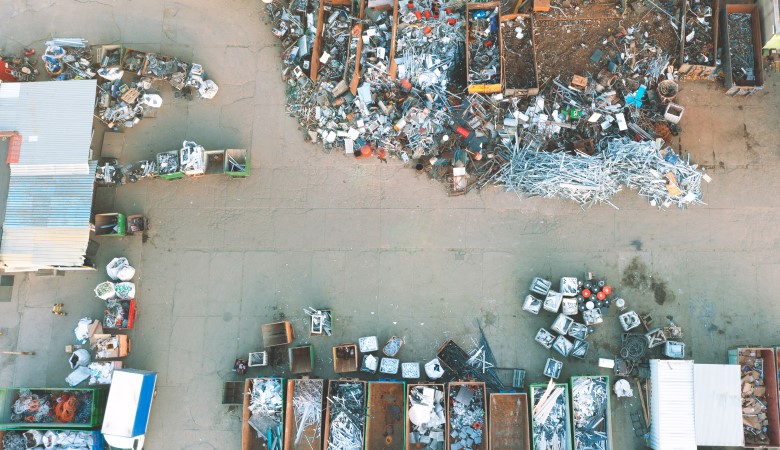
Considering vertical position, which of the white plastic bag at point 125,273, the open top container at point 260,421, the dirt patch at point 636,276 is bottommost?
the open top container at point 260,421

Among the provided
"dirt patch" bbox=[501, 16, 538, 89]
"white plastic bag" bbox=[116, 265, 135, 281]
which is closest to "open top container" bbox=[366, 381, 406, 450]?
"white plastic bag" bbox=[116, 265, 135, 281]

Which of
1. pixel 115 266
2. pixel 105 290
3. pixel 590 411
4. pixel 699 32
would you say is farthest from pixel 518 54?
pixel 105 290

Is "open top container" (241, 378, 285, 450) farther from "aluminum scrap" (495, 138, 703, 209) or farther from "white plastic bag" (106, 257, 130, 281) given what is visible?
"aluminum scrap" (495, 138, 703, 209)

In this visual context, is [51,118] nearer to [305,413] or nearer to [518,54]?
[305,413]

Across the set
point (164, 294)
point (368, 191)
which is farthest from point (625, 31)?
point (164, 294)

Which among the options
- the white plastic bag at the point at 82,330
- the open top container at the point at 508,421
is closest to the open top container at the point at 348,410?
the open top container at the point at 508,421

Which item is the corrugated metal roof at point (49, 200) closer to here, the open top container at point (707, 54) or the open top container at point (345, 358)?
the open top container at point (345, 358)

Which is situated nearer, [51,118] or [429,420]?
[429,420]
